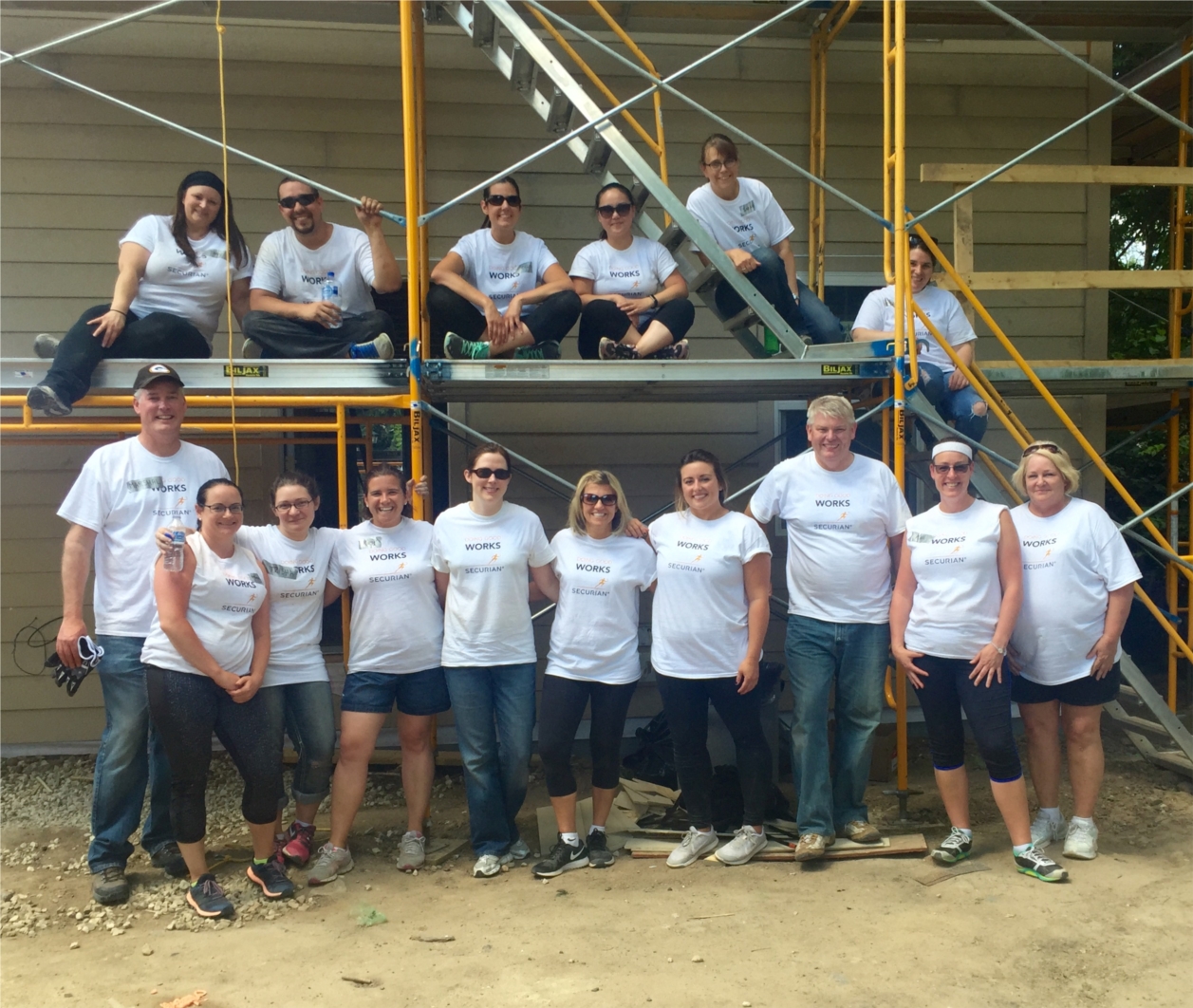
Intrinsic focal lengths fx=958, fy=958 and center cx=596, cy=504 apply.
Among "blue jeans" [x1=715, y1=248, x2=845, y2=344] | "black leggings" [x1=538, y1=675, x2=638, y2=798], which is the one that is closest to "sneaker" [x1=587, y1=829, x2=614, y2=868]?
"black leggings" [x1=538, y1=675, x2=638, y2=798]

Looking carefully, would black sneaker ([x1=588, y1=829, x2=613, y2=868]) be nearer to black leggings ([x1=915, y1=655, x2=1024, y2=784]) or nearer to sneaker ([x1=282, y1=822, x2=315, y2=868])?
sneaker ([x1=282, y1=822, x2=315, y2=868])

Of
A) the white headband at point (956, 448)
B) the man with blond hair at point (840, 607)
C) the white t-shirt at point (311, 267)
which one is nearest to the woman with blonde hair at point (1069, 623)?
the white headband at point (956, 448)

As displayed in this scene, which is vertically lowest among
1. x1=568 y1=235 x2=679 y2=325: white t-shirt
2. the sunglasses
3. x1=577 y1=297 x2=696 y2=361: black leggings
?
x1=577 y1=297 x2=696 y2=361: black leggings

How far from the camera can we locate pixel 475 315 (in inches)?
187

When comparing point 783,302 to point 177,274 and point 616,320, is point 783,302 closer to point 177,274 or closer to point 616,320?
point 616,320

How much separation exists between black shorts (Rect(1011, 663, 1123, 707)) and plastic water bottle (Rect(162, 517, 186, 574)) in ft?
11.2

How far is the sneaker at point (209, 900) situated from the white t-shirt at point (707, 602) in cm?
192

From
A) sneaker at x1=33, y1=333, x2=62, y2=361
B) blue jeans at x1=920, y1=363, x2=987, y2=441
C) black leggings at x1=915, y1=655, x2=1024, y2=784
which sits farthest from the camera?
blue jeans at x1=920, y1=363, x2=987, y2=441

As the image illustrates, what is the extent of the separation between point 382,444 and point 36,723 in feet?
12.8

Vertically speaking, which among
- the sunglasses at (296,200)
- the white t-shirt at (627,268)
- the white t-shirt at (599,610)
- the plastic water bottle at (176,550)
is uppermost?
the sunglasses at (296,200)

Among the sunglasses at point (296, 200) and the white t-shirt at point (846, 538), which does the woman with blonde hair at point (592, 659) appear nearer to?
the white t-shirt at point (846, 538)

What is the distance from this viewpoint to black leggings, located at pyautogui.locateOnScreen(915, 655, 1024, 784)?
3.89 m

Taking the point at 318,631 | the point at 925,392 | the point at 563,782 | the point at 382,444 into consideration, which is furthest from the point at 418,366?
the point at 382,444

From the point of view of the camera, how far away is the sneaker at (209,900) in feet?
12.0
